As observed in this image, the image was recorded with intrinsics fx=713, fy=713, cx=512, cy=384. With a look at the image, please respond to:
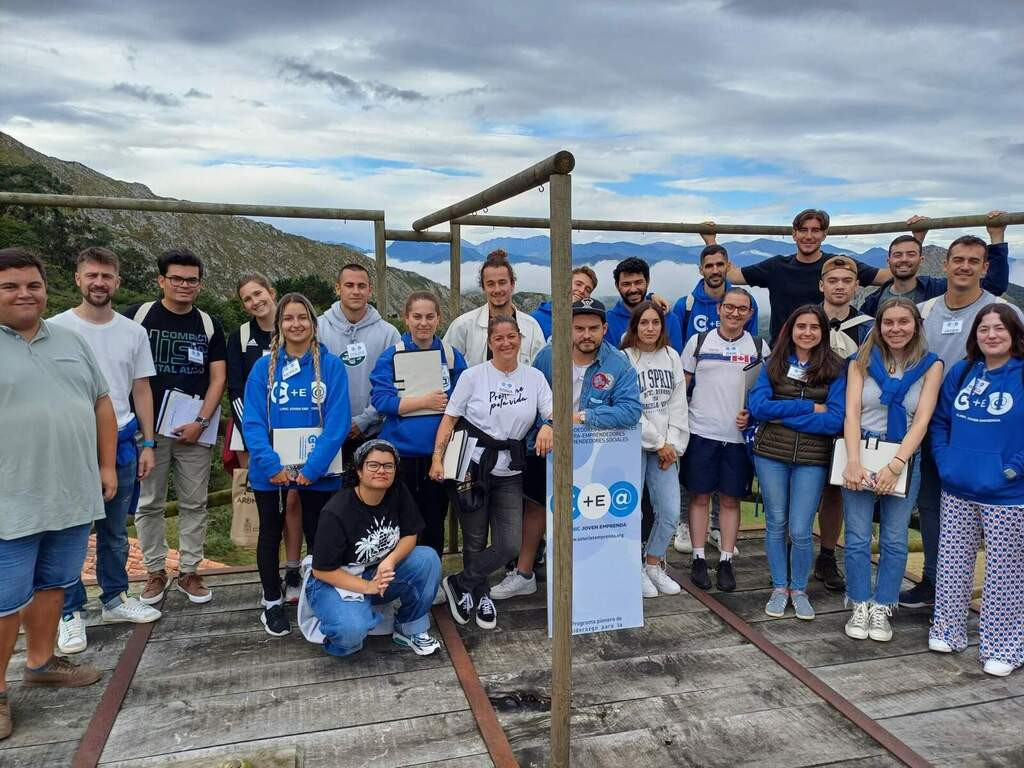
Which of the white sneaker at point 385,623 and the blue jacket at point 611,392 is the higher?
the blue jacket at point 611,392

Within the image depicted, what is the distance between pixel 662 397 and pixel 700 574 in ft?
4.40

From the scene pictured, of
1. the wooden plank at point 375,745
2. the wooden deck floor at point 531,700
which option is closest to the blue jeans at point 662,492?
the wooden deck floor at point 531,700

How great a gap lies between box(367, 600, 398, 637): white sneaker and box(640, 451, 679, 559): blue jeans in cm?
185

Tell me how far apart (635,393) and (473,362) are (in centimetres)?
125

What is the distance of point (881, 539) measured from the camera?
4.46m

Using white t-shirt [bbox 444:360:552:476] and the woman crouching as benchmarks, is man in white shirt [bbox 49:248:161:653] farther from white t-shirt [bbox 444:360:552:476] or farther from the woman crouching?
white t-shirt [bbox 444:360:552:476]

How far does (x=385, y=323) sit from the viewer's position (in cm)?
480

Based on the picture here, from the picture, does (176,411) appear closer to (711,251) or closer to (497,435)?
(497,435)

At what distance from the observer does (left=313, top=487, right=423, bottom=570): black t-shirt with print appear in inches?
151

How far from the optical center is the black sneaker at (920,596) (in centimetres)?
475

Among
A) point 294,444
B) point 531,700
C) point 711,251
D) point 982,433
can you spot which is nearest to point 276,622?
point 294,444

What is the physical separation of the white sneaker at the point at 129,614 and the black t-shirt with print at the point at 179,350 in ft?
4.01

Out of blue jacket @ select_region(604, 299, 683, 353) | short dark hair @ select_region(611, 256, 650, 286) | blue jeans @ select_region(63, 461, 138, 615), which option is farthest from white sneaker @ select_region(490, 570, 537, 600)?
blue jeans @ select_region(63, 461, 138, 615)

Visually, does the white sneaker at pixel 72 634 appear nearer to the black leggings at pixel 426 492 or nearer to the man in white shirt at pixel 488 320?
the black leggings at pixel 426 492
